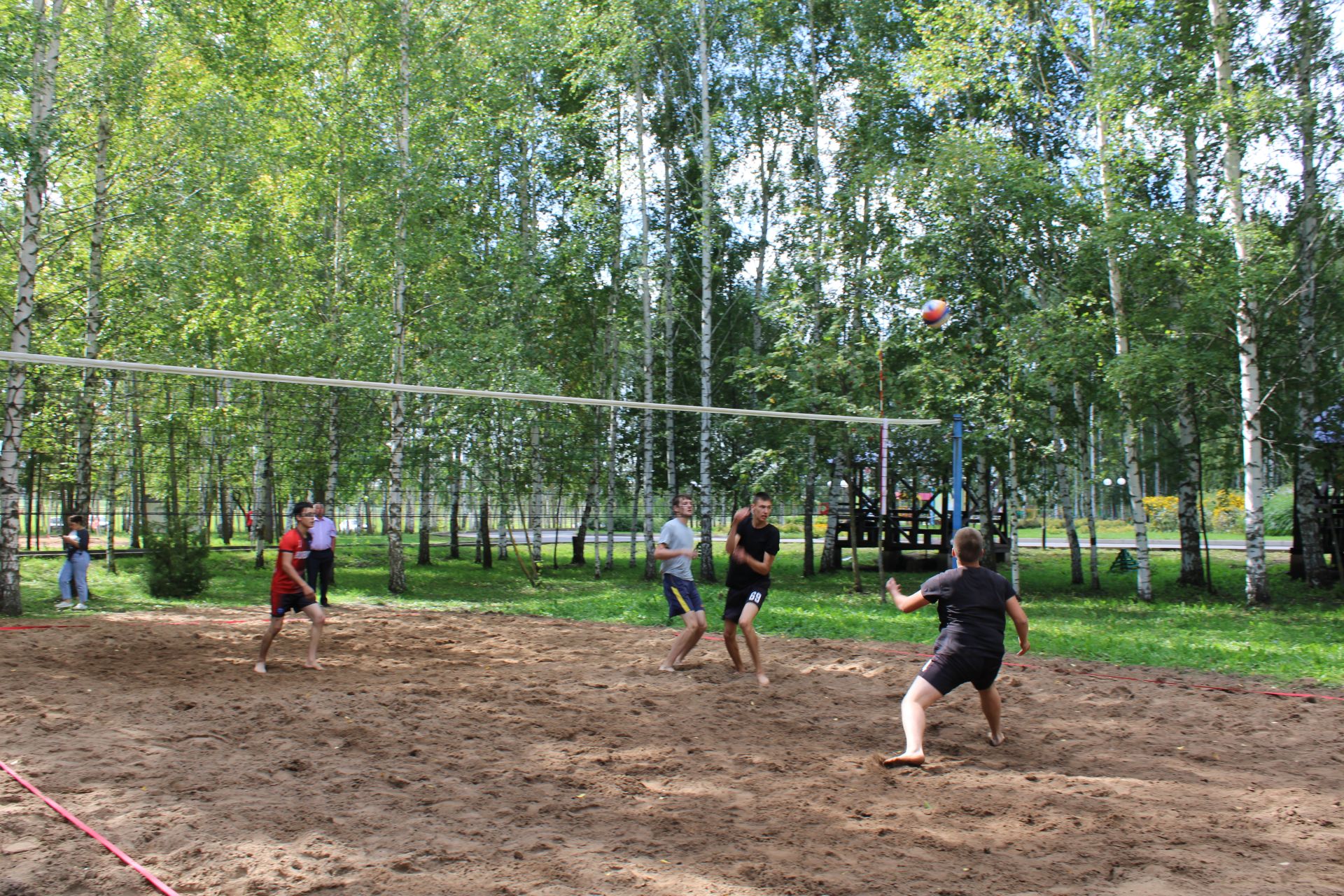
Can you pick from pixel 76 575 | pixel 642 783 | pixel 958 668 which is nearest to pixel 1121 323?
pixel 958 668

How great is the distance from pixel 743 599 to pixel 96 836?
4701mm

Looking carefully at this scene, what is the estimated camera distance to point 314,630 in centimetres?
795

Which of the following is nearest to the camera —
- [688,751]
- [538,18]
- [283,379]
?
[688,751]

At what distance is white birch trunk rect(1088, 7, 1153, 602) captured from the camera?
1425 centimetres

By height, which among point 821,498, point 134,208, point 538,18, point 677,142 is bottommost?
point 821,498

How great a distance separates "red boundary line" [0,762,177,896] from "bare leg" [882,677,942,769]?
3.65 m

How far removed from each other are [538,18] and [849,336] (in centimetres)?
929

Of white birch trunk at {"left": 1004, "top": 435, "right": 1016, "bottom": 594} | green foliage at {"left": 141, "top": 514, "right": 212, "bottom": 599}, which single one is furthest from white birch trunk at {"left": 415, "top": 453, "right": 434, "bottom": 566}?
white birch trunk at {"left": 1004, "top": 435, "right": 1016, "bottom": 594}

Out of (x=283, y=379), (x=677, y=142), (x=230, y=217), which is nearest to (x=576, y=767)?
(x=283, y=379)

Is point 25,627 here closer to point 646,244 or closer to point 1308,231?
point 646,244

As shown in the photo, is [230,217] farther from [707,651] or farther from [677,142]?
[707,651]

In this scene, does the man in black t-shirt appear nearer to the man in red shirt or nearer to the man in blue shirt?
the man in red shirt

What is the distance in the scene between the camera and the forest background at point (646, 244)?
13898 millimetres

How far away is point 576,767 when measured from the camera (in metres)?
5.30
